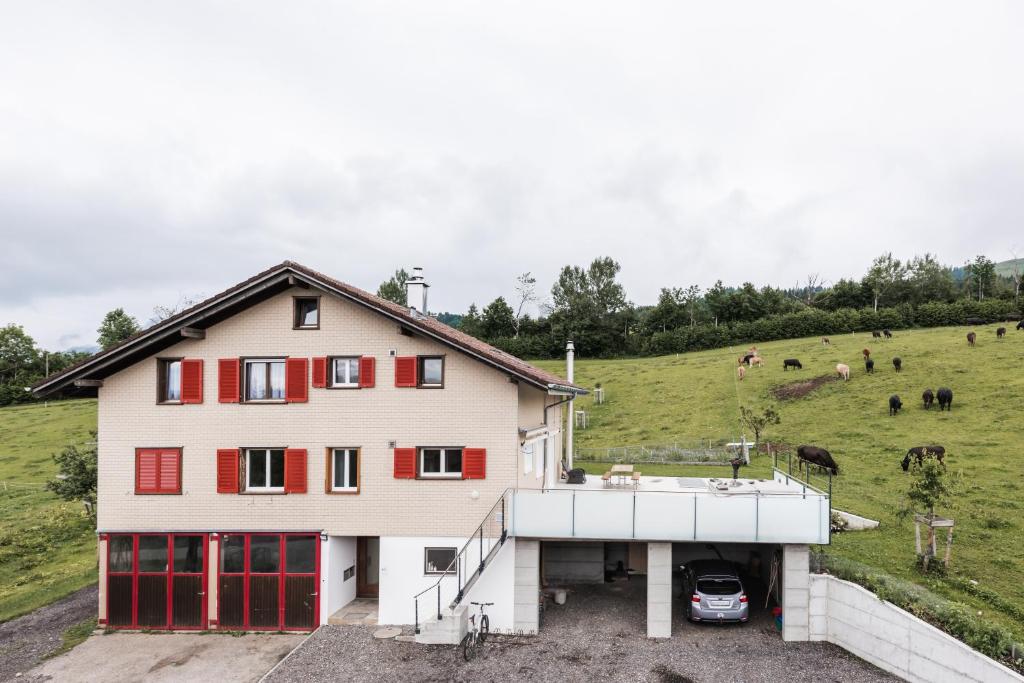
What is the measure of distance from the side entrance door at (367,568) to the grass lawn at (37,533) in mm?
9571

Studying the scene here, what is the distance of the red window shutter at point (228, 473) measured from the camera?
55.3 ft

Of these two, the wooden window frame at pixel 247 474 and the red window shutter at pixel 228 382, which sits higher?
the red window shutter at pixel 228 382

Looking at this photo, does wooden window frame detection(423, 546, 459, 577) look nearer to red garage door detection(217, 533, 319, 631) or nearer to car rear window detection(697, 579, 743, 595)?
red garage door detection(217, 533, 319, 631)

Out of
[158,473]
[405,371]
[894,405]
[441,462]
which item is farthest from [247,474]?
[894,405]

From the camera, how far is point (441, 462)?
16.8 metres

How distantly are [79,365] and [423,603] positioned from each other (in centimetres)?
1106

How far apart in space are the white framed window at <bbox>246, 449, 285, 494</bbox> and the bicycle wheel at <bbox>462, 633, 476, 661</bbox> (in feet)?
21.5

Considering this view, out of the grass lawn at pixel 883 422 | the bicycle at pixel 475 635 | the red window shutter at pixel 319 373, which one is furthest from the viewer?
the grass lawn at pixel 883 422

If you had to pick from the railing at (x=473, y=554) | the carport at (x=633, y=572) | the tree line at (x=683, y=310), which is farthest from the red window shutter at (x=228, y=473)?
the tree line at (x=683, y=310)

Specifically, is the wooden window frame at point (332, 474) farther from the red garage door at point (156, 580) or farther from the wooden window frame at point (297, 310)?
the red garage door at point (156, 580)

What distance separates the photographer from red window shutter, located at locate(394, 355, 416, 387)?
16750 mm

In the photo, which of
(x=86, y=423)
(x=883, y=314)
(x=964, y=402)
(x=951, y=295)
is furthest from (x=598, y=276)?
(x=86, y=423)

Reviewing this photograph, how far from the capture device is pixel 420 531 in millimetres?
16484

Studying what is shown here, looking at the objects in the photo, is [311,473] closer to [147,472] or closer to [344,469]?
[344,469]
